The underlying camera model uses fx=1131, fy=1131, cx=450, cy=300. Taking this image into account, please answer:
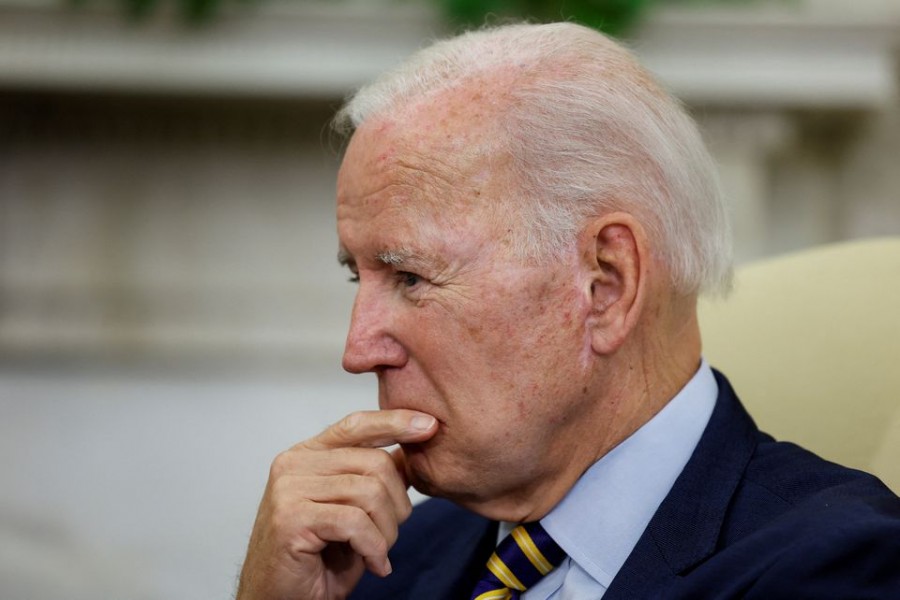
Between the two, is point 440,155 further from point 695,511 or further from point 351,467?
point 695,511

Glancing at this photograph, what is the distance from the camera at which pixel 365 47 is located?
3.76m

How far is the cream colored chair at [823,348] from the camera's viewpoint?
1.71 m

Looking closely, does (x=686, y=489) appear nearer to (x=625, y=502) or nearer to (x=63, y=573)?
(x=625, y=502)

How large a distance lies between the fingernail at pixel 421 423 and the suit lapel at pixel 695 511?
0.31m

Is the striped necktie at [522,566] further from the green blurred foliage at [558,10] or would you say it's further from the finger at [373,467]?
the green blurred foliage at [558,10]

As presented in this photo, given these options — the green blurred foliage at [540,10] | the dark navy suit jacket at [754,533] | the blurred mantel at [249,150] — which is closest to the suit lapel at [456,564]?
the dark navy suit jacket at [754,533]

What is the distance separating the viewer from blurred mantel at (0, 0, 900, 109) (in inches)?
144

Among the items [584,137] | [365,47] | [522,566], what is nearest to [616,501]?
[522,566]

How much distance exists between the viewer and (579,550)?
149cm

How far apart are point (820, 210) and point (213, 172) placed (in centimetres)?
222

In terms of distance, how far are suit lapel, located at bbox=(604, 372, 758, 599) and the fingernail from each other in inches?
12.0

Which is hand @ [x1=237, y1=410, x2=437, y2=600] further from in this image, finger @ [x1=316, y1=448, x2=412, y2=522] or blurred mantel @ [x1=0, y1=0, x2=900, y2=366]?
blurred mantel @ [x1=0, y1=0, x2=900, y2=366]

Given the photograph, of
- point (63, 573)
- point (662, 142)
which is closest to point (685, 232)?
point (662, 142)

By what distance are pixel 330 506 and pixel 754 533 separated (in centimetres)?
55
